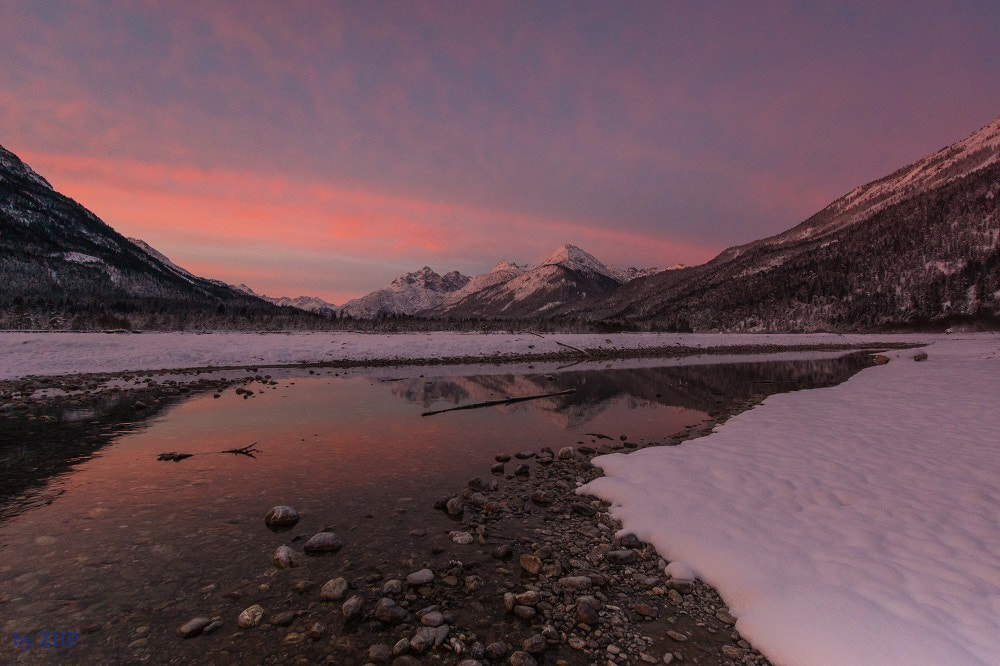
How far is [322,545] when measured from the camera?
7348 millimetres

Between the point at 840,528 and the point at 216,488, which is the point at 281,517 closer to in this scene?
the point at 216,488

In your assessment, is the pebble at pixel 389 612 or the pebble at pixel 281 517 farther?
the pebble at pixel 281 517

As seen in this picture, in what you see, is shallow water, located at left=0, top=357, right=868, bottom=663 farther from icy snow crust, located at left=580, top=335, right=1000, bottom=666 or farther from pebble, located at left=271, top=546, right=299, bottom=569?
icy snow crust, located at left=580, top=335, right=1000, bottom=666

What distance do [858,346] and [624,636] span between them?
107m

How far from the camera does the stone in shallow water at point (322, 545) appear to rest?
23.9ft

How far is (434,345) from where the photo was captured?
49.8 m

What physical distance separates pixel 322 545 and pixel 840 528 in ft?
29.8

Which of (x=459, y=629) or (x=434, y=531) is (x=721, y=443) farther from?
(x=459, y=629)

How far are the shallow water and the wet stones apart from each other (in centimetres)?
18

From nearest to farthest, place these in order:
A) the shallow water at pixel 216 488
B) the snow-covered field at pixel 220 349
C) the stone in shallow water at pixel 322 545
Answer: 1. the shallow water at pixel 216 488
2. the stone in shallow water at pixel 322 545
3. the snow-covered field at pixel 220 349

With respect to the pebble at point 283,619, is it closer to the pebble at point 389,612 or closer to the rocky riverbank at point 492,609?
the rocky riverbank at point 492,609

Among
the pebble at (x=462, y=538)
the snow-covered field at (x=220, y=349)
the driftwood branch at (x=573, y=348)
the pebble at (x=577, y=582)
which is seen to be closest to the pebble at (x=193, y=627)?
the pebble at (x=462, y=538)

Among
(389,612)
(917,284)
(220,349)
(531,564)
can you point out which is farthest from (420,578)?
(917,284)

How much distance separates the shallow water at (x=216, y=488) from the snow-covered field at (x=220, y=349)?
15950 millimetres
